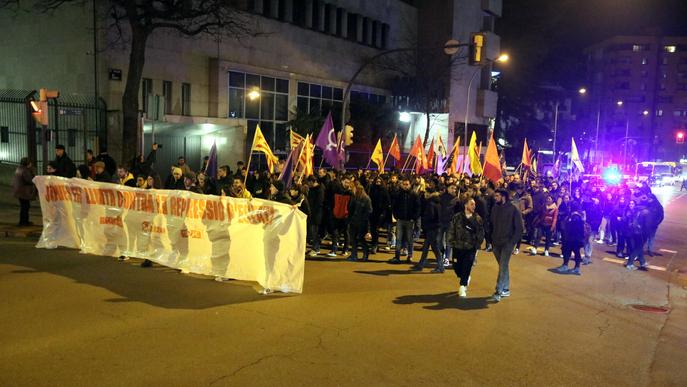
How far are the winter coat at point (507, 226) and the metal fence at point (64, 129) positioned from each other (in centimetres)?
1564

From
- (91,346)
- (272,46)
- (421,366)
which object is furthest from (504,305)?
(272,46)

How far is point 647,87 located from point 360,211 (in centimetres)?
12042

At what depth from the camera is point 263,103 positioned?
99.7ft

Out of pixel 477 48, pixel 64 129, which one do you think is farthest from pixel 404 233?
pixel 64 129

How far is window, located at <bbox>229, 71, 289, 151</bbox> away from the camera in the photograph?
28.7 meters

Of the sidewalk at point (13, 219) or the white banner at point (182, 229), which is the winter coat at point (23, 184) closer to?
the sidewalk at point (13, 219)

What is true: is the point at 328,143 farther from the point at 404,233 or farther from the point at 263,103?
the point at 263,103

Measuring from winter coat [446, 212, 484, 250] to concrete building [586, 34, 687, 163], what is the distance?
115m

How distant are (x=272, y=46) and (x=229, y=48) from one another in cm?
319

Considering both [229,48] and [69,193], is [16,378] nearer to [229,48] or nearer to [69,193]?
[69,193]

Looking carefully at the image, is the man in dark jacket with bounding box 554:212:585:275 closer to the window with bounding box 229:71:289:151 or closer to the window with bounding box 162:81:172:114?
the window with bounding box 162:81:172:114

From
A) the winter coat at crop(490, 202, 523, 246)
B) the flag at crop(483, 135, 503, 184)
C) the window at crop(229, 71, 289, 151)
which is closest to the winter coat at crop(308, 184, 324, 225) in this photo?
the winter coat at crop(490, 202, 523, 246)

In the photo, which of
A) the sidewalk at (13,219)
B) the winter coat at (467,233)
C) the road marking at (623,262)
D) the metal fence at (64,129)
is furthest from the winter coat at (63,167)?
the road marking at (623,262)

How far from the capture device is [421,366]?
598 centimetres
